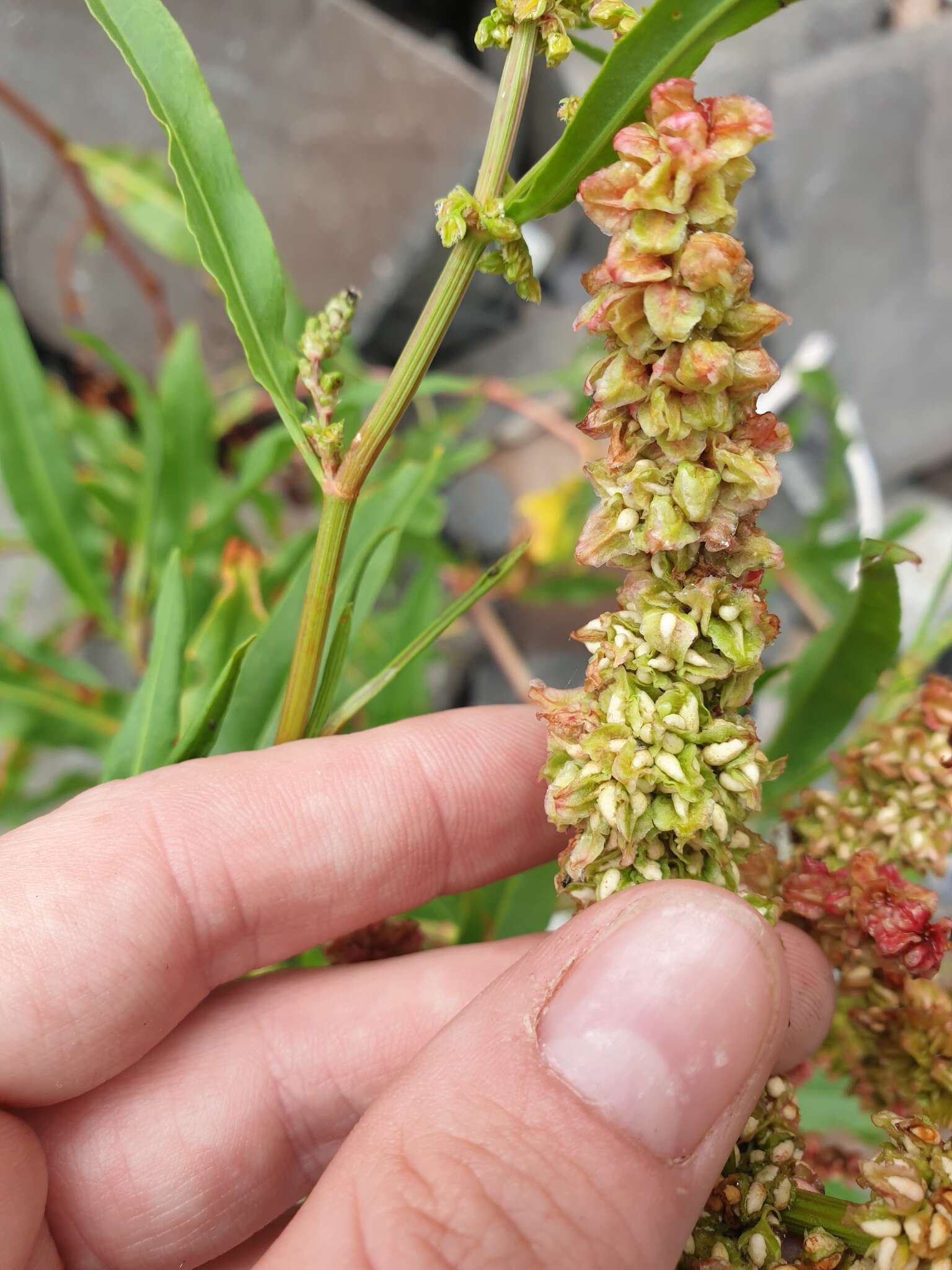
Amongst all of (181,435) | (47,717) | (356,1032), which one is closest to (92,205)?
(181,435)

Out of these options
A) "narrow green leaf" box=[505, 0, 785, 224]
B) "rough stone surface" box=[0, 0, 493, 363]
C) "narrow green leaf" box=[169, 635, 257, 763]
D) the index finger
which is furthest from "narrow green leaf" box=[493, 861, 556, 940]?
"rough stone surface" box=[0, 0, 493, 363]

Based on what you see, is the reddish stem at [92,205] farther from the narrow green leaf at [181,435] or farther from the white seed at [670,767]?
the white seed at [670,767]

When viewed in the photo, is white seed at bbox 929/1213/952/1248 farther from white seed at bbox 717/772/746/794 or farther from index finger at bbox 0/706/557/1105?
index finger at bbox 0/706/557/1105

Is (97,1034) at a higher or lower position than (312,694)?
lower

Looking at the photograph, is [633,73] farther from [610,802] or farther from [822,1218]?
[822,1218]

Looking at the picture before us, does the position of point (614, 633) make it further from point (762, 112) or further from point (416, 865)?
point (416, 865)

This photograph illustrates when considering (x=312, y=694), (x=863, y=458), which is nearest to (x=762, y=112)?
(x=312, y=694)
